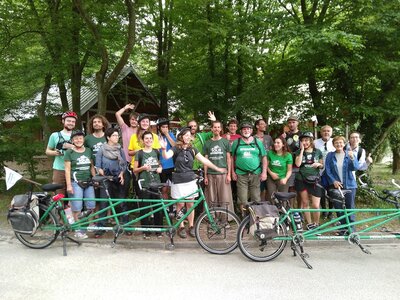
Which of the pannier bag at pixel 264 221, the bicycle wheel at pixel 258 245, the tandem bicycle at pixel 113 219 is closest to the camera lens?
the pannier bag at pixel 264 221

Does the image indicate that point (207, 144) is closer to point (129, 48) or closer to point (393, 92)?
point (129, 48)

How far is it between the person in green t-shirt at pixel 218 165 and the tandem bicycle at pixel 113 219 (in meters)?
0.80

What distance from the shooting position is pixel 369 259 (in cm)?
494

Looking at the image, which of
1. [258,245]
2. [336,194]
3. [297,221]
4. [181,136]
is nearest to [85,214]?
[181,136]

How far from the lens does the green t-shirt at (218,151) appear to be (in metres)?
6.10

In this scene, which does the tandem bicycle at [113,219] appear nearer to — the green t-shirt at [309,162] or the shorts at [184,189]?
the shorts at [184,189]

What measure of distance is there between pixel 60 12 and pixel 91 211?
6.63 metres

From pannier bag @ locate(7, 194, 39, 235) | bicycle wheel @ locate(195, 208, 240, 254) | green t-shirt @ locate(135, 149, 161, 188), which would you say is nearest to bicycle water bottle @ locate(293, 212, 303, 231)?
bicycle wheel @ locate(195, 208, 240, 254)

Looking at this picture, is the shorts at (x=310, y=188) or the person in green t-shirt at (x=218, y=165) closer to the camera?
the shorts at (x=310, y=188)

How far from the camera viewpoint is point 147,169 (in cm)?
546

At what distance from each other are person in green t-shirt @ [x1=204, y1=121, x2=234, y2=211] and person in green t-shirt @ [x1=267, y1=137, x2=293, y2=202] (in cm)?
81

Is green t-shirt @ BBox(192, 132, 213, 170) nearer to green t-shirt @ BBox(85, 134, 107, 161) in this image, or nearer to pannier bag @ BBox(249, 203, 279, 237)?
green t-shirt @ BBox(85, 134, 107, 161)

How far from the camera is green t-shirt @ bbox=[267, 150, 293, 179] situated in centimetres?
615

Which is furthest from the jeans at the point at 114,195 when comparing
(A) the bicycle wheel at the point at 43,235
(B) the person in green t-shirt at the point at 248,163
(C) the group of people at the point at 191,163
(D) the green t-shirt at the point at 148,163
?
(B) the person in green t-shirt at the point at 248,163
